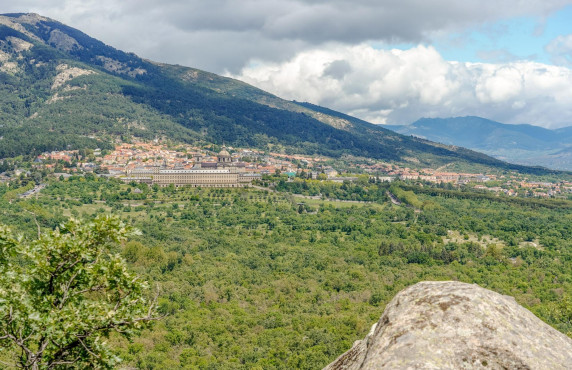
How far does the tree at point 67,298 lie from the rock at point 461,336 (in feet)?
16.0

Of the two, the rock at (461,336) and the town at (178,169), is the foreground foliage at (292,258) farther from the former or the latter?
the town at (178,169)

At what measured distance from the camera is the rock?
5309mm

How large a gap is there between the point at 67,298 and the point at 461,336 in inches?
279

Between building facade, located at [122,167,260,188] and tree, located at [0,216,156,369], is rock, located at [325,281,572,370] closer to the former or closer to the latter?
→ tree, located at [0,216,156,369]

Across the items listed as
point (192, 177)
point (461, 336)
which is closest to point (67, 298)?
point (461, 336)

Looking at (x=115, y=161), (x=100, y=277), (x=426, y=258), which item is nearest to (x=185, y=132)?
(x=115, y=161)

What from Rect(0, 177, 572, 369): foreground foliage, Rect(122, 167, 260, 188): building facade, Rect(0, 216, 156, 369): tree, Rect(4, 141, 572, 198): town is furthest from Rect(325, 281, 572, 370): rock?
Rect(4, 141, 572, 198): town

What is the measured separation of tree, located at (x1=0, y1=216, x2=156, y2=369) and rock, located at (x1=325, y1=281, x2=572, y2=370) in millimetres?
4872

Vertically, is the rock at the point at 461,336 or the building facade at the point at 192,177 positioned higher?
the rock at the point at 461,336

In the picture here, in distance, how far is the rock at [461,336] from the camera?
5.31 metres

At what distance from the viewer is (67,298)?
8.59m

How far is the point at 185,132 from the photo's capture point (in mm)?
196000

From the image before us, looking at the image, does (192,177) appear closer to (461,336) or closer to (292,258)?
(292,258)

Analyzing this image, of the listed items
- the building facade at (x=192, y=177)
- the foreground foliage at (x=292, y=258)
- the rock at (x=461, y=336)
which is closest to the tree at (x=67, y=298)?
the foreground foliage at (x=292, y=258)
